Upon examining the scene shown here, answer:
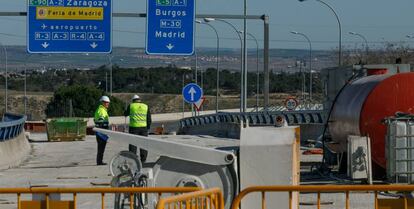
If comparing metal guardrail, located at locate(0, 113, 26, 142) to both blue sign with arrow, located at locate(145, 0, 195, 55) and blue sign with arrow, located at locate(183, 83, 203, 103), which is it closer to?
blue sign with arrow, located at locate(145, 0, 195, 55)

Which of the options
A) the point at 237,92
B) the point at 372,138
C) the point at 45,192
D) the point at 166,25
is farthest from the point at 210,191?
the point at 237,92

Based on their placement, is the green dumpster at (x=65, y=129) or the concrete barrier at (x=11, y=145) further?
the green dumpster at (x=65, y=129)

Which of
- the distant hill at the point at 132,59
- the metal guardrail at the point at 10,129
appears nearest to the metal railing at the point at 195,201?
the metal guardrail at the point at 10,129

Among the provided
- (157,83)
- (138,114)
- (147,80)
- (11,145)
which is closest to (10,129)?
(11,145)

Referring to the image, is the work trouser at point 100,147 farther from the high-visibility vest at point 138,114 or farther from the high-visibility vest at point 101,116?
the high-visibility vest at point 138,114

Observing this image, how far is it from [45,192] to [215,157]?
2.27m

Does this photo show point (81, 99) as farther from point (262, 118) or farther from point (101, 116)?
point (101, 116)

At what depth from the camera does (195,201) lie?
843 cm

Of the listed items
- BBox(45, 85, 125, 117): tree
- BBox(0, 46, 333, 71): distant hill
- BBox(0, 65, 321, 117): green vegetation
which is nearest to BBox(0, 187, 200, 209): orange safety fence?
BBox(45, 85, 125, 117): tree

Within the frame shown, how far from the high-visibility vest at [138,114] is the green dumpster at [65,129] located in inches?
842

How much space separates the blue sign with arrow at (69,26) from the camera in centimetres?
3238

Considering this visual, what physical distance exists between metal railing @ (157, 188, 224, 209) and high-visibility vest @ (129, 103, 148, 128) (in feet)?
49.4

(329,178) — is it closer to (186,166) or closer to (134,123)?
(134,123)

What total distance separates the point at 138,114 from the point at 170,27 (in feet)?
33.4
